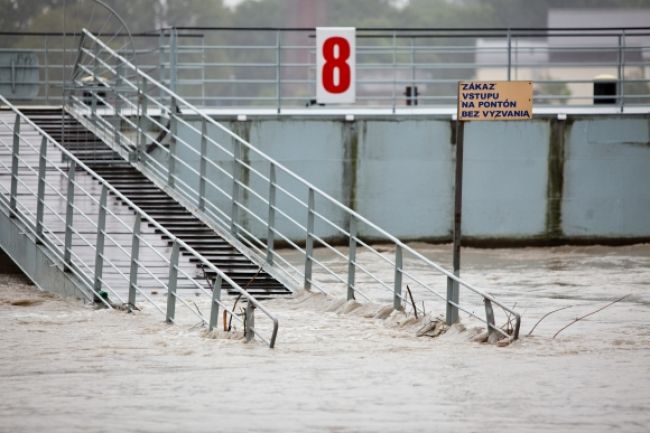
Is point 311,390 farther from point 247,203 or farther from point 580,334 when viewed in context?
point 247,203

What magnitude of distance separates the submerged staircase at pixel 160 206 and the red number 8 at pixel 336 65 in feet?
14.0

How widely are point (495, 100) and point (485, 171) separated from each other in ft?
29.1

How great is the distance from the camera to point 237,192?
17375mm

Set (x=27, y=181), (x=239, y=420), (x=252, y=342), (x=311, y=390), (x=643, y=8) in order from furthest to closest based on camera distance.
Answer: (x=643, y=8) < (x=27, y=181) < (x=252, y=342) < (x=311, y=390) < (x=239, y=420)

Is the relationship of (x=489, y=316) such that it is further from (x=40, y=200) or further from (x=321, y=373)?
(x=40, y=200)

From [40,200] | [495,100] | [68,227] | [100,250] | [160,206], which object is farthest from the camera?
[160,206]

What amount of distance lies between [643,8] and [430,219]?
54.5 m

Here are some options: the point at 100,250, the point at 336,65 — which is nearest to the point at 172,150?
the point at 100,250

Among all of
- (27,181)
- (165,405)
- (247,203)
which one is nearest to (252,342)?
(165,405)

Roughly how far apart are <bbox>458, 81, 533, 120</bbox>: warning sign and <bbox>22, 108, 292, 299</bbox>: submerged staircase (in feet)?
10.7

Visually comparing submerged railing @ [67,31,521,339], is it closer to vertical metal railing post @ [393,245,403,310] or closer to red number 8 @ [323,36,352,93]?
vertical metal railing post @ [393,245,403,310]

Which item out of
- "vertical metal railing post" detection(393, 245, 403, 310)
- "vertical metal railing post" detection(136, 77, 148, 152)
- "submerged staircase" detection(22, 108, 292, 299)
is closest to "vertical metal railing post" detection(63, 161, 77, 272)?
"submerged staircase" detection(22, 108, 292, 299)

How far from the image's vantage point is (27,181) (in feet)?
59.2

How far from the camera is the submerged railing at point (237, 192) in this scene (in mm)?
16469
